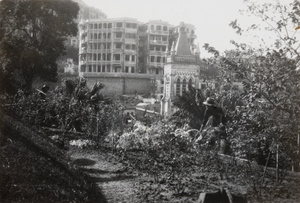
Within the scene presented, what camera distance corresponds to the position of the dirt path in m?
5.65

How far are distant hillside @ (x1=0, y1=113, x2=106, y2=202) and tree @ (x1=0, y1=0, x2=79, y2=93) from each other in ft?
39.7

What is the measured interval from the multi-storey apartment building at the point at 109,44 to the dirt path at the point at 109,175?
127 ft

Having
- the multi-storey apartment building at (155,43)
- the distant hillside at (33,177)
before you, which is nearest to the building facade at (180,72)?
the distant hillside at (33,177)

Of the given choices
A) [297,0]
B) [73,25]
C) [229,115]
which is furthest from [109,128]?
[73,25]

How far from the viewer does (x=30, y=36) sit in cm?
1948

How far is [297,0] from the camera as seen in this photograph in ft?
17.9

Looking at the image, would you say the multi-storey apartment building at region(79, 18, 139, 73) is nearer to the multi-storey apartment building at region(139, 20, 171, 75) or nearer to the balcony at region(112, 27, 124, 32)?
the balcony at region(112, 27, 124, 32)

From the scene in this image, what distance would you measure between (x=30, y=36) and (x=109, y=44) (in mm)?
28628

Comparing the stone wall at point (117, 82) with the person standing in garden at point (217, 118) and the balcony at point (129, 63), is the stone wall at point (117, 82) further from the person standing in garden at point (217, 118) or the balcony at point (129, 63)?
the person standing in garden at point (217, 118)

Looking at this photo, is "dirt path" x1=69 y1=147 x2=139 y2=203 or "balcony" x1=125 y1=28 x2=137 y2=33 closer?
"dirt path" x1=69 y1=147 x2=139 y2=203

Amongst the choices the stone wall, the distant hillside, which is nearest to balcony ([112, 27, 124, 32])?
the stone wall

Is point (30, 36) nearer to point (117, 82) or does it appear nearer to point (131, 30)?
point (117, 82)

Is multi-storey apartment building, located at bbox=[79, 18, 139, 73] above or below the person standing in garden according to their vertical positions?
above

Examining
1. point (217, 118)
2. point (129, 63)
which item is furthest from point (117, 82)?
point (217, 118)
